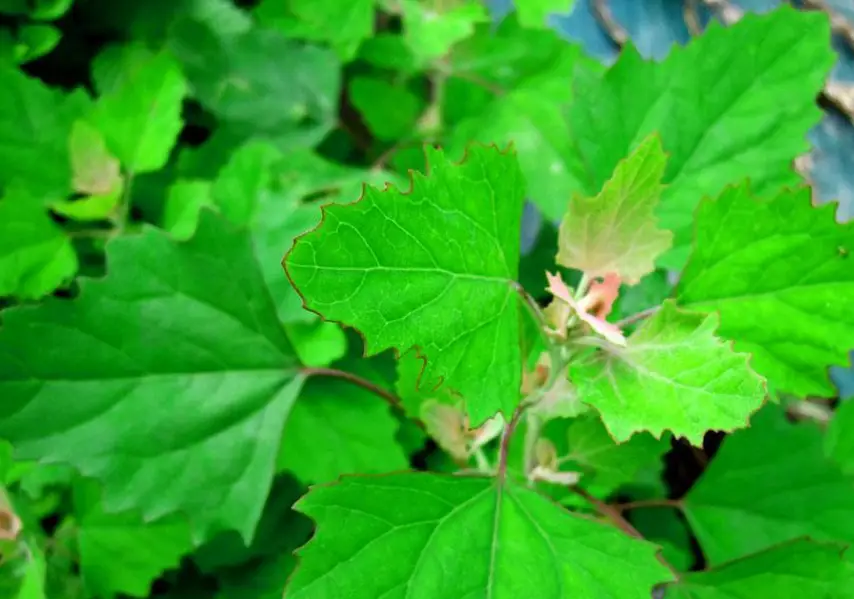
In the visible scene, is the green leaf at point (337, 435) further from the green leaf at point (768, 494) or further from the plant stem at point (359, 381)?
the green leaf at point (768, 494)

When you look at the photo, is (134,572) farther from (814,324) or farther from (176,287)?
(814,324)

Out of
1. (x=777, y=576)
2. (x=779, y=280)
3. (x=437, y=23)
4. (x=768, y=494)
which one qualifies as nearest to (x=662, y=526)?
(x=768, y=494)

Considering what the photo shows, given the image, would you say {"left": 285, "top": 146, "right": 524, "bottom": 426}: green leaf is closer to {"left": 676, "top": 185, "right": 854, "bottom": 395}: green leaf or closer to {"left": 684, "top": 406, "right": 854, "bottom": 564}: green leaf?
{"left": 676, "top": 185, "right": 854, "bottom": 395}: green leaf

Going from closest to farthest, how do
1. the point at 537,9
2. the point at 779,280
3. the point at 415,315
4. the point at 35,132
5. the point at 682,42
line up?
1. the point at 415,315
2. the point at 779,280
3. the point at 35,132
4. the point at 537,9
5. the point at 682,42

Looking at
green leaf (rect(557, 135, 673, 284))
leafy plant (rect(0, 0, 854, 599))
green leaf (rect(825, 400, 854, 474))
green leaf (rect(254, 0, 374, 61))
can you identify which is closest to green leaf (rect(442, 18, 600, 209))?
leafy plant (rect(0, 0, 854, 599))

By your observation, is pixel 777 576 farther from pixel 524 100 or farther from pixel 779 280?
pixel 524 100

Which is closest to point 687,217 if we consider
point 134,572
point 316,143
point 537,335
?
point 537,335

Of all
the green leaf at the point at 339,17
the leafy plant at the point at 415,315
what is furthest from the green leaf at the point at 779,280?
the green leaf at the point at 339,17

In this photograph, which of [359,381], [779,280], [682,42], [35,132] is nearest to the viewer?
[779,280]
